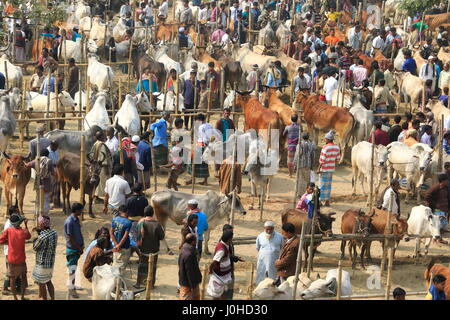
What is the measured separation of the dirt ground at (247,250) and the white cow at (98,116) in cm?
152

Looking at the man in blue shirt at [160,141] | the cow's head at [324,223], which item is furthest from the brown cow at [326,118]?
the cow's head at [324,223]

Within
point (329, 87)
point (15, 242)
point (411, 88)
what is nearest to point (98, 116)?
point (329, 87)

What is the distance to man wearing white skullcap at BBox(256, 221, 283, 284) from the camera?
46.2 feet

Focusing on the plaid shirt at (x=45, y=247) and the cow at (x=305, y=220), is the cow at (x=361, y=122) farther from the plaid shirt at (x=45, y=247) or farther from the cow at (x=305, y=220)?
the plaid shirt at (x=45, y=247)

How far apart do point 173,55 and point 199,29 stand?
9.15ft

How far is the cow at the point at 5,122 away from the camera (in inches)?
752

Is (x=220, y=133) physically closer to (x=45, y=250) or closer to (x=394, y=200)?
(x=394, y=200)

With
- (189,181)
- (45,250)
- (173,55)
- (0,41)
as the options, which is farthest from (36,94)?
(45,250)

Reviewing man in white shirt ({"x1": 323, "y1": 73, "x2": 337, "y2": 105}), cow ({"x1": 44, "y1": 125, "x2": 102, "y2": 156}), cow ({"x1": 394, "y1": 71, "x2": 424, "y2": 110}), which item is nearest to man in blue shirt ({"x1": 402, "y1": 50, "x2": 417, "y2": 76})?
cow ({"x1": 394, "y1": 71, "x2": 424, "y2": 110})

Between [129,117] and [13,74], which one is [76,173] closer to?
[129,117]

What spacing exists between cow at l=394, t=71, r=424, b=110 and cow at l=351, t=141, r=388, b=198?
15.3 feet

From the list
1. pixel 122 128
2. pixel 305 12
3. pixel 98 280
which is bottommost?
pixel 98 280

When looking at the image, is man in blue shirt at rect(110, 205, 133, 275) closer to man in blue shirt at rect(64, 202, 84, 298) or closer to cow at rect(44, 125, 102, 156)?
man in blue shirt at rect(64, 202, 84, 298)
